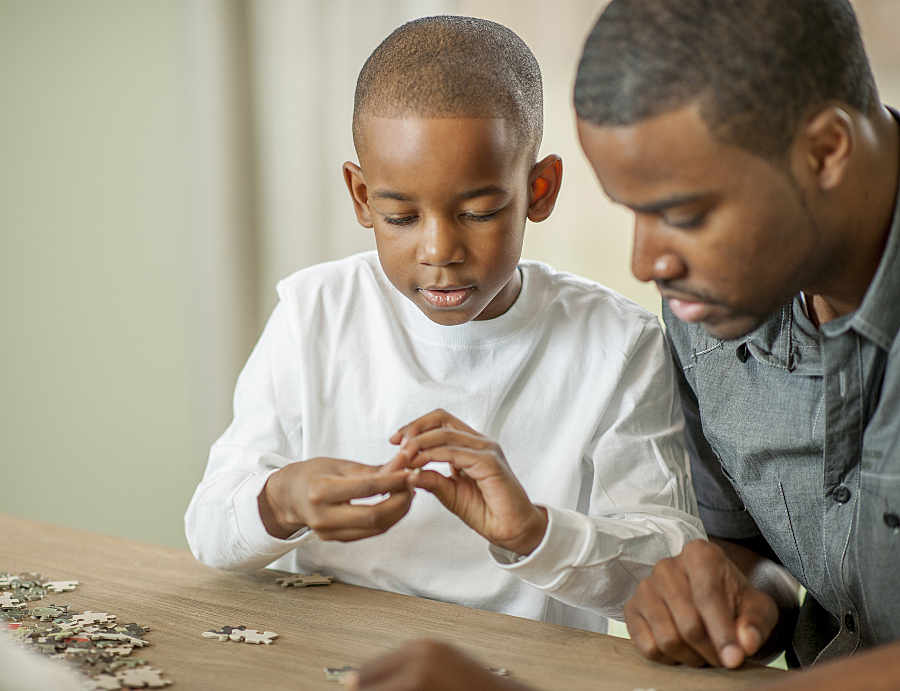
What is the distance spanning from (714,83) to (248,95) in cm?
250

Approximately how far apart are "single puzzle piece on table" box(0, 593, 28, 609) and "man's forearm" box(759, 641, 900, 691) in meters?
1.01

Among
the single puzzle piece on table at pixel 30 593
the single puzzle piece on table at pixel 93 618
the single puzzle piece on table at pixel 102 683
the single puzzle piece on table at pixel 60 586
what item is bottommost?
the single puzzle piece on table at pixel 60 586

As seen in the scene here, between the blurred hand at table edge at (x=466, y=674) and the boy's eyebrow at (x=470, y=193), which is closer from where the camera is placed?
the blurred hand at table edge at (x=466, y=674)

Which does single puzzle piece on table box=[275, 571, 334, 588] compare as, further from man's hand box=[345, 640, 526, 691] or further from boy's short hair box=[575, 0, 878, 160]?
boy's short hair box=[575, 0, 878, 160]

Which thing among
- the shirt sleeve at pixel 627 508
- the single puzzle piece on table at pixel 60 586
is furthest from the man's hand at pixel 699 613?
the single puzzle piece on table at pixel 60 586

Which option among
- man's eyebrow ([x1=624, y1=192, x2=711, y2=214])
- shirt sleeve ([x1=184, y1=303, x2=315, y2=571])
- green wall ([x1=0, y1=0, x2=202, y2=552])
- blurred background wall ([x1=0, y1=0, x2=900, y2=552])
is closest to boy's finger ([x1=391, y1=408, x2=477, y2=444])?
shirt sleeve ([x1=184, y1=303, x2=315, y2=571])

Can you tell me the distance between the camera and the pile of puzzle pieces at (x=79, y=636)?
1062mm

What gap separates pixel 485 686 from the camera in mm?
836

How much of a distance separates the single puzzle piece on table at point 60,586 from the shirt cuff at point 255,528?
10.4 inches

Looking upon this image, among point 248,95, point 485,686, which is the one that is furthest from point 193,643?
point 248,95

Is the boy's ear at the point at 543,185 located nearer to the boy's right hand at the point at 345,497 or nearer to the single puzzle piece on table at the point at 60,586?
the boy's right hand at the point at 345,497

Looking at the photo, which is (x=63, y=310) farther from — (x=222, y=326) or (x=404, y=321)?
(x=404, y=321)

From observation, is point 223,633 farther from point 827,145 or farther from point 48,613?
point 827,145

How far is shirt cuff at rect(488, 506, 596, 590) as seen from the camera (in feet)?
4.15
